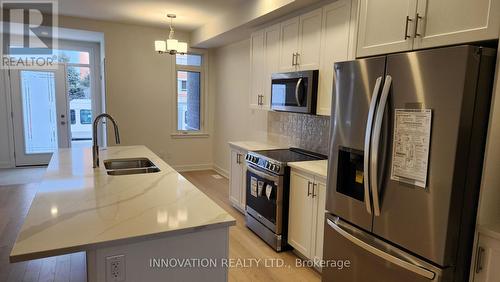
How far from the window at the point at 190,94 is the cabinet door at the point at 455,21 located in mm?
5024

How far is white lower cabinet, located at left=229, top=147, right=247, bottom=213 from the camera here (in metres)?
3.92

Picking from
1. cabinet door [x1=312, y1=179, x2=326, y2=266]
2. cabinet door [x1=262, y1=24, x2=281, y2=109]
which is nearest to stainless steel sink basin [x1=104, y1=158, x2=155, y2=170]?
cabinet door [x1=312, y1=179, x2=326, y2=266]

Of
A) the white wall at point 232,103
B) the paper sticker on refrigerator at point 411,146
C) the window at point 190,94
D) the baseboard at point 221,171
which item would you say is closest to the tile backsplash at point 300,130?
the white wall at point 232,103

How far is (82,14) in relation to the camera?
A: 4.99 meters

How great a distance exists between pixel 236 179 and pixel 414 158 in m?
2.72

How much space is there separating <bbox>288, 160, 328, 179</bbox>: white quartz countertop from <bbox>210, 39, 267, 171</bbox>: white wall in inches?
66.4

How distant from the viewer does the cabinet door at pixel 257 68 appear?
3944 mm

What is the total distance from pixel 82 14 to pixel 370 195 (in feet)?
16.8

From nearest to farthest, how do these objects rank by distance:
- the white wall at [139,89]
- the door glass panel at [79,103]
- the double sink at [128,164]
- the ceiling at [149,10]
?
the double sink at [128,164] < the ceiling at [149,10] < the white wall at [139,89] < the door glass panel at [79,103]

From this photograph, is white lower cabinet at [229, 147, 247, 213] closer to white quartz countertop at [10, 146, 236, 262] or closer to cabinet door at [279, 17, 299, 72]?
cabinet door at [279, 17, 299, 72]

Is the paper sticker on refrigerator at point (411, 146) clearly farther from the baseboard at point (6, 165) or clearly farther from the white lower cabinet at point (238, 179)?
the baseboard at point (6, 165)

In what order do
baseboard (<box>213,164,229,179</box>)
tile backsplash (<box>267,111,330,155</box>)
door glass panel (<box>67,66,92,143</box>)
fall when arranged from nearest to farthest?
tile backsplash (<box>267,111,330,155</box>), baseboard (<box>213,164,229,179</box>), door glass panel (<box>67,66,92,143</box>)

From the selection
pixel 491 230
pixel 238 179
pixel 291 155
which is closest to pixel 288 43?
pixel 291 155

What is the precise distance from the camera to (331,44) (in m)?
2.81
